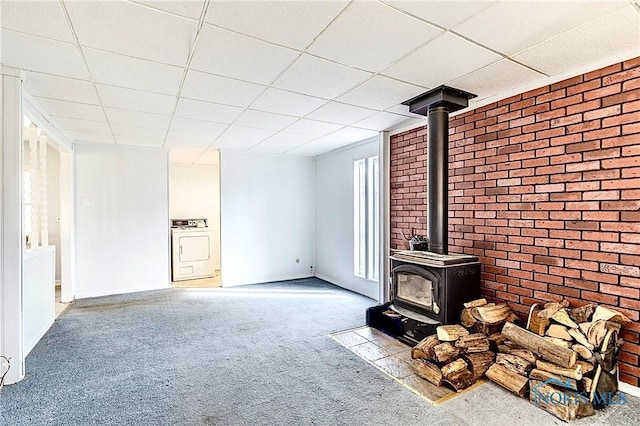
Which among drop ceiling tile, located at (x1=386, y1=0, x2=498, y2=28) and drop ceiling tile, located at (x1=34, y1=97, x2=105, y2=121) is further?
drop ceiling tile, located at (x1=34, y1=97, x2=105, y2=121)

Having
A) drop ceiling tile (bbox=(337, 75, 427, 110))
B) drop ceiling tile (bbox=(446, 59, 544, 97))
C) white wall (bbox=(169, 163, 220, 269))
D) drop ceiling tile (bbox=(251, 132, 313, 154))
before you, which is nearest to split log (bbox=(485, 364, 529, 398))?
drop ceiling tile (bbox=(446, 59, 544, 97))

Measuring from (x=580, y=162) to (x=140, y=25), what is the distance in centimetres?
323

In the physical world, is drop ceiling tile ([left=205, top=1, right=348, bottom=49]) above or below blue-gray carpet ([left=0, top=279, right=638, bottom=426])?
above

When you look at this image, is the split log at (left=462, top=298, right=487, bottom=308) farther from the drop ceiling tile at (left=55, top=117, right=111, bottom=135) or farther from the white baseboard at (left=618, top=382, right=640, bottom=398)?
the drop ceiling tile at (left=55, top=117, right=111, bottom=135)

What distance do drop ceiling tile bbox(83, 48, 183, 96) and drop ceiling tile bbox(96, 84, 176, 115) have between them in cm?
13

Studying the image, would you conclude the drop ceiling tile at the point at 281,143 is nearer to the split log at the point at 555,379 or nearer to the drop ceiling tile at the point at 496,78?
the drop ceiling tile at the point at 496,78

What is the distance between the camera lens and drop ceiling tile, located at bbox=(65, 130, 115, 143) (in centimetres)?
453

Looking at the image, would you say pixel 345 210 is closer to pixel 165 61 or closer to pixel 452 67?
pixel 452 67

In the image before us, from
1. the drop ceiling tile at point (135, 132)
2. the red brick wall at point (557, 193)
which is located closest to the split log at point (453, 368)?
the red brick wall at point (557, 193)

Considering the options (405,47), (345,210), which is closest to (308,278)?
(345,210)

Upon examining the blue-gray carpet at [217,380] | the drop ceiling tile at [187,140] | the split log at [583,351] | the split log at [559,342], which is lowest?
the blue-gray carpet at [217,380]

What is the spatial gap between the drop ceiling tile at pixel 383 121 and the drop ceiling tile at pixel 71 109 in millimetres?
2948

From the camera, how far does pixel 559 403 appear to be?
6.82ft

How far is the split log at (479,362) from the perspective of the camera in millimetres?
2502
